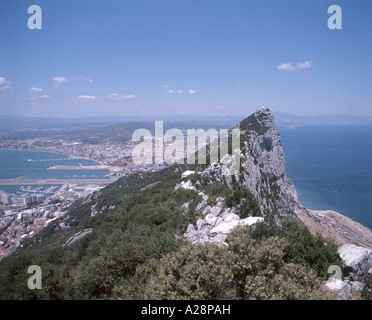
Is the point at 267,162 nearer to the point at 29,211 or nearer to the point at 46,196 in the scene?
the point at 29,211

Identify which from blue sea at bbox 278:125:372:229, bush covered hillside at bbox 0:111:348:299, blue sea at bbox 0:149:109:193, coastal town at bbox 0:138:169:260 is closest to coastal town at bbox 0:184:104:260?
coastal town at bbox 0:138:169:260

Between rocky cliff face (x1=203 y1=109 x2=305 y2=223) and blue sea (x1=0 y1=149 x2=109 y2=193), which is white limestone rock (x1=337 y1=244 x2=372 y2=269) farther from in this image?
blue sea (x1=0 y1=149 x2=109 y2=193)

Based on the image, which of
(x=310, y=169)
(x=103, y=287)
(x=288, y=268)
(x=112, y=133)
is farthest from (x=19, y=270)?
(x=112, y=133)

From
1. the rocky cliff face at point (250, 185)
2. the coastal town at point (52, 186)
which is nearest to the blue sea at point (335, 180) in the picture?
the rocky cliff face at point (250, 185)

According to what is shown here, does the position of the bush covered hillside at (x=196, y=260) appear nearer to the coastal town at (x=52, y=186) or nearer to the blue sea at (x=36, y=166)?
the coastal town at (x=52, y=186)

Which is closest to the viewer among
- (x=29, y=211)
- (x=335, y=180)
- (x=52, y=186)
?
(x=29, y=211)

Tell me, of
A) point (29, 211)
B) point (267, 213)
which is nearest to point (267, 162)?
point (267, 213)
